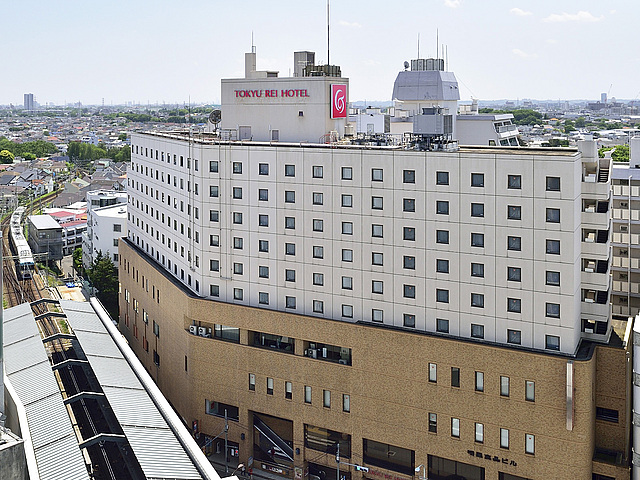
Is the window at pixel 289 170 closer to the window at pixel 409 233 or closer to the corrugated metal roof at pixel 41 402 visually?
the window at pixel 409 233

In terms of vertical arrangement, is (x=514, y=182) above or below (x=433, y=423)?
above

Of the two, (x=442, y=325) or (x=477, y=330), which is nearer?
(x=477, y=330)

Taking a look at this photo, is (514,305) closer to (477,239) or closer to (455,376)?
(477,239)

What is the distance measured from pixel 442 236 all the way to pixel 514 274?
477 centimetres

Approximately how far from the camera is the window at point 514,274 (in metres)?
41.3

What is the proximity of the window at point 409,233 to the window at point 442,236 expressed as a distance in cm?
151

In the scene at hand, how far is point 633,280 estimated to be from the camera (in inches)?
2443

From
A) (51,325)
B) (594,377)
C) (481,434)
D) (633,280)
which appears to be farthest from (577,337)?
(51,325)

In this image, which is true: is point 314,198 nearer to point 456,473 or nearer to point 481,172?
point 481,172

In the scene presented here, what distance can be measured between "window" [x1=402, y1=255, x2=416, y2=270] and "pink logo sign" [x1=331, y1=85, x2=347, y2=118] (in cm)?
1320

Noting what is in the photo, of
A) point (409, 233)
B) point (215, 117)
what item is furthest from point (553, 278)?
point (215, 117)

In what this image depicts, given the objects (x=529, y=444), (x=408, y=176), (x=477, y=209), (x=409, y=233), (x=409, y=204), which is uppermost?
(x=408, y=176)

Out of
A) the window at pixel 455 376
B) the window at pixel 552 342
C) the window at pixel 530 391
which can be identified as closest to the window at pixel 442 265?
the window at pixel 455 376

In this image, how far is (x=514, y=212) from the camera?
4122 centimetres
